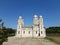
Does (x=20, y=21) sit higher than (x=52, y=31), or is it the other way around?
(x=20, y=21)

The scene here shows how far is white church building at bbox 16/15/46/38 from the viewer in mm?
66812

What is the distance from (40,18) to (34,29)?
16.6 ft

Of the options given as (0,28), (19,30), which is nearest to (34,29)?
(19,30)

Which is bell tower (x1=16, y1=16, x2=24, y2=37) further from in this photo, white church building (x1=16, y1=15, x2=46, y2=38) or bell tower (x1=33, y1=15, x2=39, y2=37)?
bell tower (x1=33, y1=15, x2=39, y2=37)

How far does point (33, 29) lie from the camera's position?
67.4 metres

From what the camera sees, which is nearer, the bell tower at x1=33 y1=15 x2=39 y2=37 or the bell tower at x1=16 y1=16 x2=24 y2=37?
the bell tower at x1=33 y1=15 x2=39 y2=37

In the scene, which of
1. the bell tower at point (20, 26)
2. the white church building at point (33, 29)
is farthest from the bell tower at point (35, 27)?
the bell tower at point (20, 26)

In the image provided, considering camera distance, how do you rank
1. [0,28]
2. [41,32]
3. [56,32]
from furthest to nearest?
[56,32] < [41,32] < [0,28]

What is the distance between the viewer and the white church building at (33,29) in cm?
6681

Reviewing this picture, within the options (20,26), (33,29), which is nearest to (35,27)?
(33,29)

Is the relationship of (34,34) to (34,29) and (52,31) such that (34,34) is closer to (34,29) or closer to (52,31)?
(34,29)

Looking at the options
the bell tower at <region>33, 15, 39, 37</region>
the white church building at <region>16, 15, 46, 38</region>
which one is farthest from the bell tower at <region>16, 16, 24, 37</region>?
the bell tower at <region>33, 15, 39, 37</region>

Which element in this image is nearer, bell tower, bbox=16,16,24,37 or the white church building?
the white church building

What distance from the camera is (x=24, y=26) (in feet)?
230
